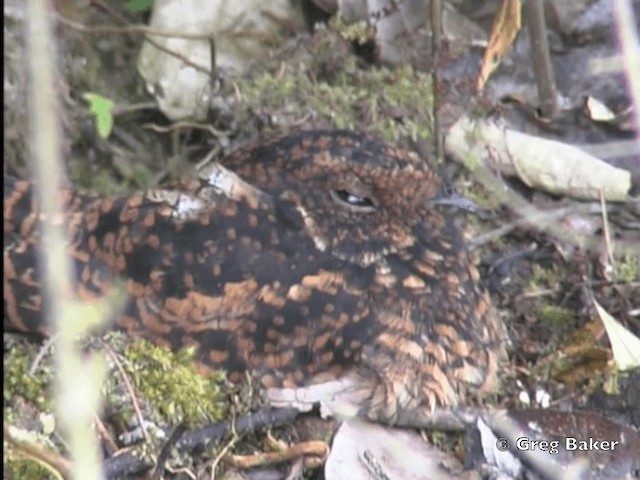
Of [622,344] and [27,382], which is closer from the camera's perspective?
[27,382]

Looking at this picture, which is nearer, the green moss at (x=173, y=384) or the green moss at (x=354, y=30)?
the green moss at (x=173, y=384)

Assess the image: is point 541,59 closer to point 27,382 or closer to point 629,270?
point 629,270

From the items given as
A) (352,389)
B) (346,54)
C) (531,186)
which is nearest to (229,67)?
(346,54)

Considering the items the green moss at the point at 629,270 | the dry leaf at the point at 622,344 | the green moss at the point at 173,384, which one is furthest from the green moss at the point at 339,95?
the green moss at the point at 173,384

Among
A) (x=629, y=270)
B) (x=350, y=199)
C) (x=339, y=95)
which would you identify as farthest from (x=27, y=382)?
(x=629, y=270)

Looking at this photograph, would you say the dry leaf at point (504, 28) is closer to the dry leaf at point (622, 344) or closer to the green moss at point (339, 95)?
the green moss at point (339, 95)
